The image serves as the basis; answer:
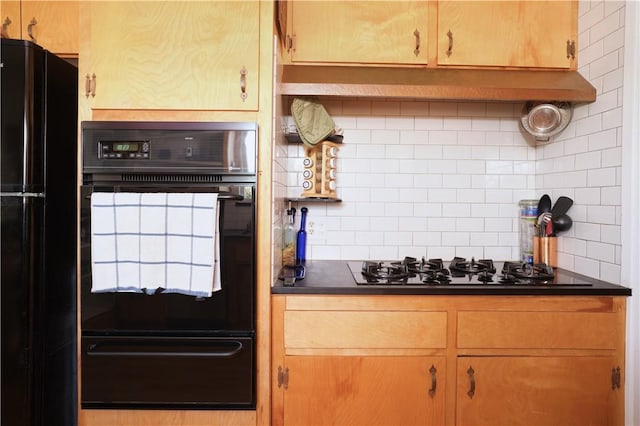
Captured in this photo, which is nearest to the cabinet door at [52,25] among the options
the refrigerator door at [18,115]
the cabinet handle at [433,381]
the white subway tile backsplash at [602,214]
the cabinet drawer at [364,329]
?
the refrigerator door at [18,115]

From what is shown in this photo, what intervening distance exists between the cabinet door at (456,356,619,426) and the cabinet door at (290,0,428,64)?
1.42m

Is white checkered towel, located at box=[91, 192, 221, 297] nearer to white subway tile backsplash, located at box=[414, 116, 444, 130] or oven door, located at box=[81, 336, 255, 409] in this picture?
oven door, located at box=[81, 336, 255, 409]

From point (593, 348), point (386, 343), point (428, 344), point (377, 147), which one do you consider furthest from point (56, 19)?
point (593, 348)

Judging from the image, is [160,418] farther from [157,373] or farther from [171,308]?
[171,308]

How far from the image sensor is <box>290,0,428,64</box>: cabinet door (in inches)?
73.7

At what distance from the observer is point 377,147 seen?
7.20 feet

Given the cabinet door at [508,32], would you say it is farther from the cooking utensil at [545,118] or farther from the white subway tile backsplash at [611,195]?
the white subway tile backsplash at [611,195]

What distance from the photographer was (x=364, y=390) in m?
1.56

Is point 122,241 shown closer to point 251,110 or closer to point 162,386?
point 162,386

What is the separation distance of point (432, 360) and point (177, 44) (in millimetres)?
1582

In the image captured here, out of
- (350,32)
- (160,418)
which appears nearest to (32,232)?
(160,418)

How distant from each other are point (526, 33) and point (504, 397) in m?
1.63

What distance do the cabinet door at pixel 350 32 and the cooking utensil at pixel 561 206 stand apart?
1.00 m

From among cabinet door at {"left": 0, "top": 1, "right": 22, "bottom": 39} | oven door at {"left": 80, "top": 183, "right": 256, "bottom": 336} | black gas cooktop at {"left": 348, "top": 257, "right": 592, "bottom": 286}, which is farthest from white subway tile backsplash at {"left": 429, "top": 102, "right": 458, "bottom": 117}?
cabinet door at {"left": 0, "top": 1, "right": 22, "bottom": 39}
